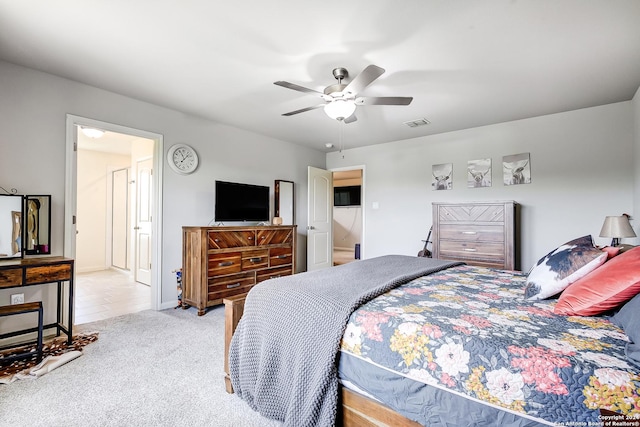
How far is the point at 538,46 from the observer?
2188 mm

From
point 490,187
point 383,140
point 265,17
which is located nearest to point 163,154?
point 265,17

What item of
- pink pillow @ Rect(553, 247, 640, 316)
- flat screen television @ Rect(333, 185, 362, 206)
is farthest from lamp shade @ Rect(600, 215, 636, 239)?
flat screen television @ Rect(333, 185, 362, 206)

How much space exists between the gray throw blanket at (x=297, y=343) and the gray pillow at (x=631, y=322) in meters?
0.90

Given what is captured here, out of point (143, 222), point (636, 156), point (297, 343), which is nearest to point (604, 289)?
point (297, 343)

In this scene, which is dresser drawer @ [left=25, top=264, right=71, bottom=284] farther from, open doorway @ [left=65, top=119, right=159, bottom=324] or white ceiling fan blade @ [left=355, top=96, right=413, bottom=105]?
white ceiling fan blade @ [left=355, top=96, right=413, bottom=105]

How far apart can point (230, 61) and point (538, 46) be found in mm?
2414

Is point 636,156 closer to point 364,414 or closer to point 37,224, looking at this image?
point 364,414

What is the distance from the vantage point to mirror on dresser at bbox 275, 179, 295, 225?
4812mm

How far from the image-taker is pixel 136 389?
1835 millimetres

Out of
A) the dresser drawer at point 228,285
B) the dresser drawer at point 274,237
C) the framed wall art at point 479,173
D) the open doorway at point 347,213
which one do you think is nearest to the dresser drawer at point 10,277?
the dresser drawer at point 228,285

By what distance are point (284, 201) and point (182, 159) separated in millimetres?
1751

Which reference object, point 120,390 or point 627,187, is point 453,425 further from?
point 627,187

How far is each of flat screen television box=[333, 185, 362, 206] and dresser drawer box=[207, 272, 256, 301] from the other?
5.27 metres

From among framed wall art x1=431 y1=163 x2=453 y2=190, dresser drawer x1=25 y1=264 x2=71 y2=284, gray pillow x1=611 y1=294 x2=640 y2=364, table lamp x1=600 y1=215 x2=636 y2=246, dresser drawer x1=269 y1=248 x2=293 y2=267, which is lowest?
dresser drawer x1=269 y1=248 x2=293 y2=267
